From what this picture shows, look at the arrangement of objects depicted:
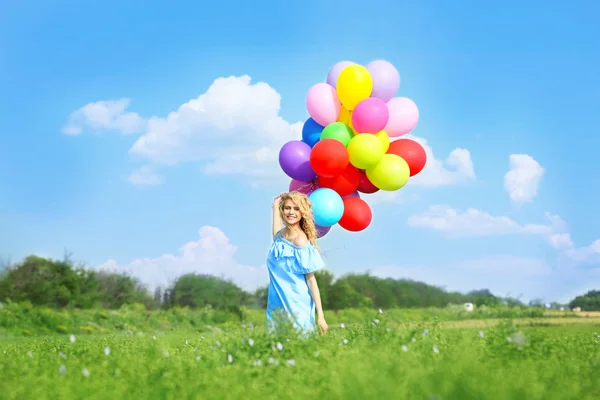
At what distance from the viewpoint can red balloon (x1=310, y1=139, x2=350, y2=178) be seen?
6602 millimetres

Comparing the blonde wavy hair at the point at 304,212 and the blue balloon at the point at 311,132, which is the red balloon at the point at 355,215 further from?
the blonde wavy hair at the point at 304,212

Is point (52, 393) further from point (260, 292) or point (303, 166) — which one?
point (260, 292)

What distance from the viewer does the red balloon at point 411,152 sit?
7.22 meters

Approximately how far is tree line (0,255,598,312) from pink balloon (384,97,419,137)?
1057cm

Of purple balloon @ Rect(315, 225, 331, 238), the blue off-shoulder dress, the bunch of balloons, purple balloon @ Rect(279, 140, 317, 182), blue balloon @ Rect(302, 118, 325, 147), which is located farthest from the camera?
blue balloon @ Rect(302, 118, 325, 147)

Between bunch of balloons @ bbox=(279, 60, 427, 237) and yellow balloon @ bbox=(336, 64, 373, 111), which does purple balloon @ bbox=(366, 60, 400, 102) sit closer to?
bunch of balloons @ bbox=(279, 60, 427, 237)

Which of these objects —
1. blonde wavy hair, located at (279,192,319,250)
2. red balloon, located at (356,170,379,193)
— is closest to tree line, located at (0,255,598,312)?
red balloon, located at (356,170,379,193)

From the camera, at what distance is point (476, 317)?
595 inches

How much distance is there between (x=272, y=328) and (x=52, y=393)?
1.65 meters

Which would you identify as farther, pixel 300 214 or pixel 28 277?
pixel 28 277

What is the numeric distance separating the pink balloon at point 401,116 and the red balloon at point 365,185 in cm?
60

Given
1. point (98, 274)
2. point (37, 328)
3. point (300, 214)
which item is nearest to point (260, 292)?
point (98, 274)

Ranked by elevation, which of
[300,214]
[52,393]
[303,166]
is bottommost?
[52,393]

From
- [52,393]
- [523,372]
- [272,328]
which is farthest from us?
[272,328]
